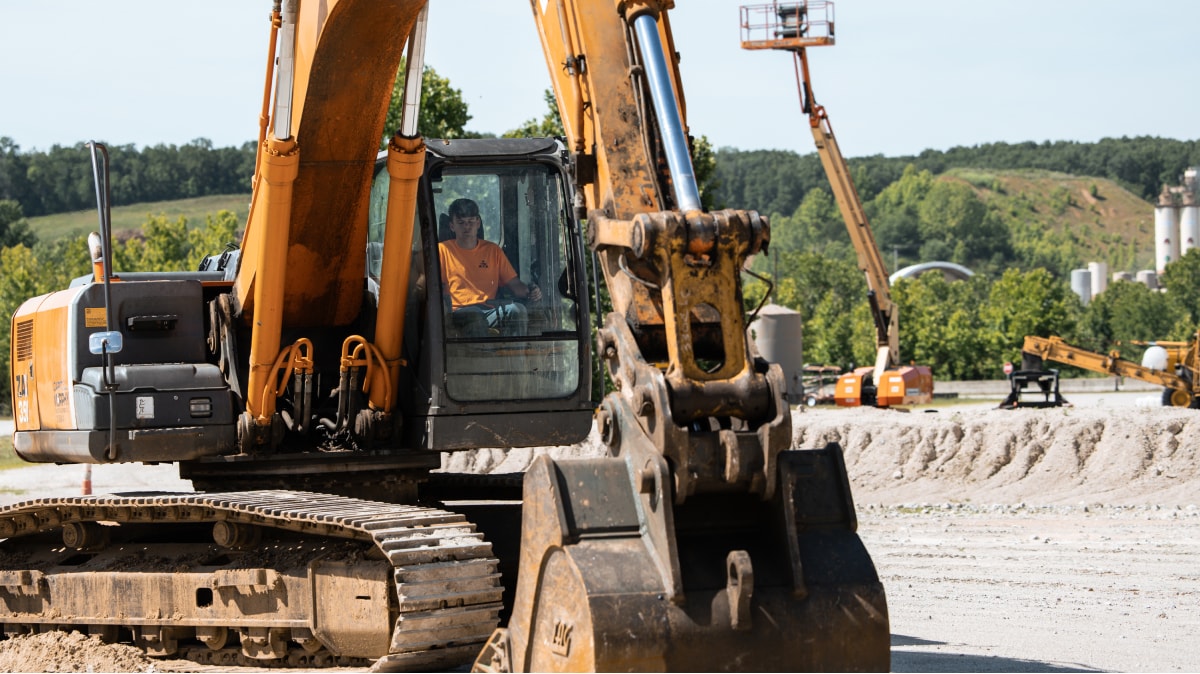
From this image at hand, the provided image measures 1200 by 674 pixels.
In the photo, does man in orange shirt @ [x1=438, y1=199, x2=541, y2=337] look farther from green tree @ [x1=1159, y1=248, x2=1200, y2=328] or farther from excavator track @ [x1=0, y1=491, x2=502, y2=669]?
green tree @ [x1=1159, y1=248, x2=1200, y2=328]

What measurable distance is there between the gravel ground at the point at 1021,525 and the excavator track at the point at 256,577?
0.44 metres

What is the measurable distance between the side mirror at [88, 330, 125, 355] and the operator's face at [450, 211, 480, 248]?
6.92ft

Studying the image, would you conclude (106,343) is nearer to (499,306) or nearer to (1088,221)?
(499,306)

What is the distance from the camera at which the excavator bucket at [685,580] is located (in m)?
5.52

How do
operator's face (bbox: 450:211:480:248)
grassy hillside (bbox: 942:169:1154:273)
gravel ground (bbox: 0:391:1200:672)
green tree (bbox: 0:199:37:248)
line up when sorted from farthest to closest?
grassy hillside (bbox: 942:169:1154:273) < green tree (bbox: 0:199:37:248) < gravel ground (bbox: 0:391:1200:672) < operator's face (bbox: 450:211:480:248)

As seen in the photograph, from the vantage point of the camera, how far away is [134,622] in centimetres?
869

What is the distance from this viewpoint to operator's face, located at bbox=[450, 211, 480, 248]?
8.97m

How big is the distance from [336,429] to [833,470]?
383cm

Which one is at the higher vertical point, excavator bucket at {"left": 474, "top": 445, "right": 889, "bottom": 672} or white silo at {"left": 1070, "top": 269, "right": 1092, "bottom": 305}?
excavator bucket at {"left": 474, "top": 445, "right": 889, "bottom": 672}

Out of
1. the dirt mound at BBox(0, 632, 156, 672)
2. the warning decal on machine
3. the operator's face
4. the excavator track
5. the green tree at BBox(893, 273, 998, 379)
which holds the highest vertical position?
the operator's face

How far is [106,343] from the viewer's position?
8.63m

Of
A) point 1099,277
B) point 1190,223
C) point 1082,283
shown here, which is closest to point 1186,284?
point 1190,223

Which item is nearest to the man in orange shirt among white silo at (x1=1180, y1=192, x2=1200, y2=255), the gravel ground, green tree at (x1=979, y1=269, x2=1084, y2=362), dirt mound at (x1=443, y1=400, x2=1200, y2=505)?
the gravel ground

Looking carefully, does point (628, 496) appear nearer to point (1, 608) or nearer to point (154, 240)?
point (1, 608)
